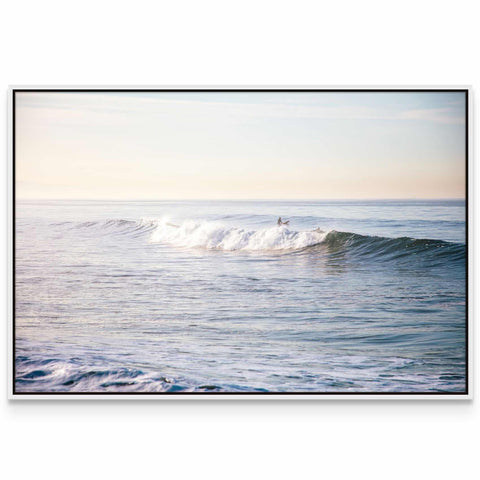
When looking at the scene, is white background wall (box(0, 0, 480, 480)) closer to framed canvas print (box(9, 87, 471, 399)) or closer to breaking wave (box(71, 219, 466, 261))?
framed canvas print (box(9, 87, 471, 399))

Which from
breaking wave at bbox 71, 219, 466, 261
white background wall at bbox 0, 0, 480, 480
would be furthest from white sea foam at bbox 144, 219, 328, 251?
white background wall at bbox 0, 0, 480, 480

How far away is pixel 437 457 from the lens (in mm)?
2916

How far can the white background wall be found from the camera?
9.53ft

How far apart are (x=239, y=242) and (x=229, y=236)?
0.18 ft

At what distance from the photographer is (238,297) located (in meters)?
2.93

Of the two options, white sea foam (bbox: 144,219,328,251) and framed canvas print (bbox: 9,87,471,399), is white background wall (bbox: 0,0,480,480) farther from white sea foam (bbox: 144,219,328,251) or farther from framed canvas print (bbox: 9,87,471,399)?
white sea foam (bbox: 144,219,328,251)
